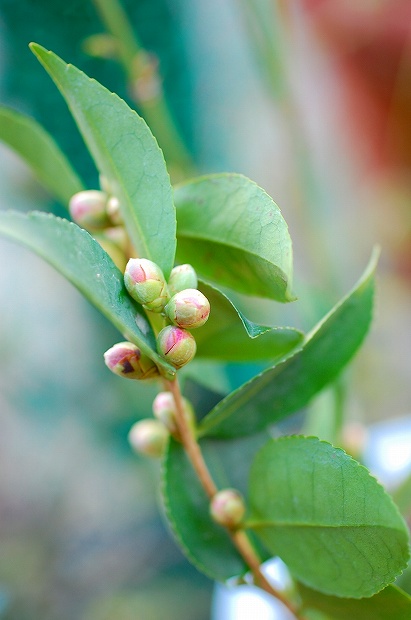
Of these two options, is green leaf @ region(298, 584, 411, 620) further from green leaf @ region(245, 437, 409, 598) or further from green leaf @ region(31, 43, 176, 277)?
green leaf @ region(31, 43, 176, 277)

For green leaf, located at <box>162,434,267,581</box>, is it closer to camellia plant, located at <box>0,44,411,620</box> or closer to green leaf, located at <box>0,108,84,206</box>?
camellia plant, located at <box>0,44,411,620</box>

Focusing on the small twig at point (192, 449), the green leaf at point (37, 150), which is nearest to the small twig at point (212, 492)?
the small twig at point (192, 449)

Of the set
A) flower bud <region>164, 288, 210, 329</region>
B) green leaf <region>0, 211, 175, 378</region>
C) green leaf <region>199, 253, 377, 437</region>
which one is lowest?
green leaf <region>199, 253, 377, 437</region>

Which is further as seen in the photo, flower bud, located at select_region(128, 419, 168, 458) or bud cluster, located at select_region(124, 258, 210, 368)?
flower bud, located at select_region(128, 419, 168, 458)

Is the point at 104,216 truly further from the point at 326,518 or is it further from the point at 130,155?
the point at 326,518

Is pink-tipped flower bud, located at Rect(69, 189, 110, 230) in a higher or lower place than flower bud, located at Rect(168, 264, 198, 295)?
lower

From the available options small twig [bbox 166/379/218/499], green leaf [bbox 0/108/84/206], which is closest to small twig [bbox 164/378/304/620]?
small twig [bbox 166/379/218/499]

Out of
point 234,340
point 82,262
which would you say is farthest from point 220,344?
point 82,262
